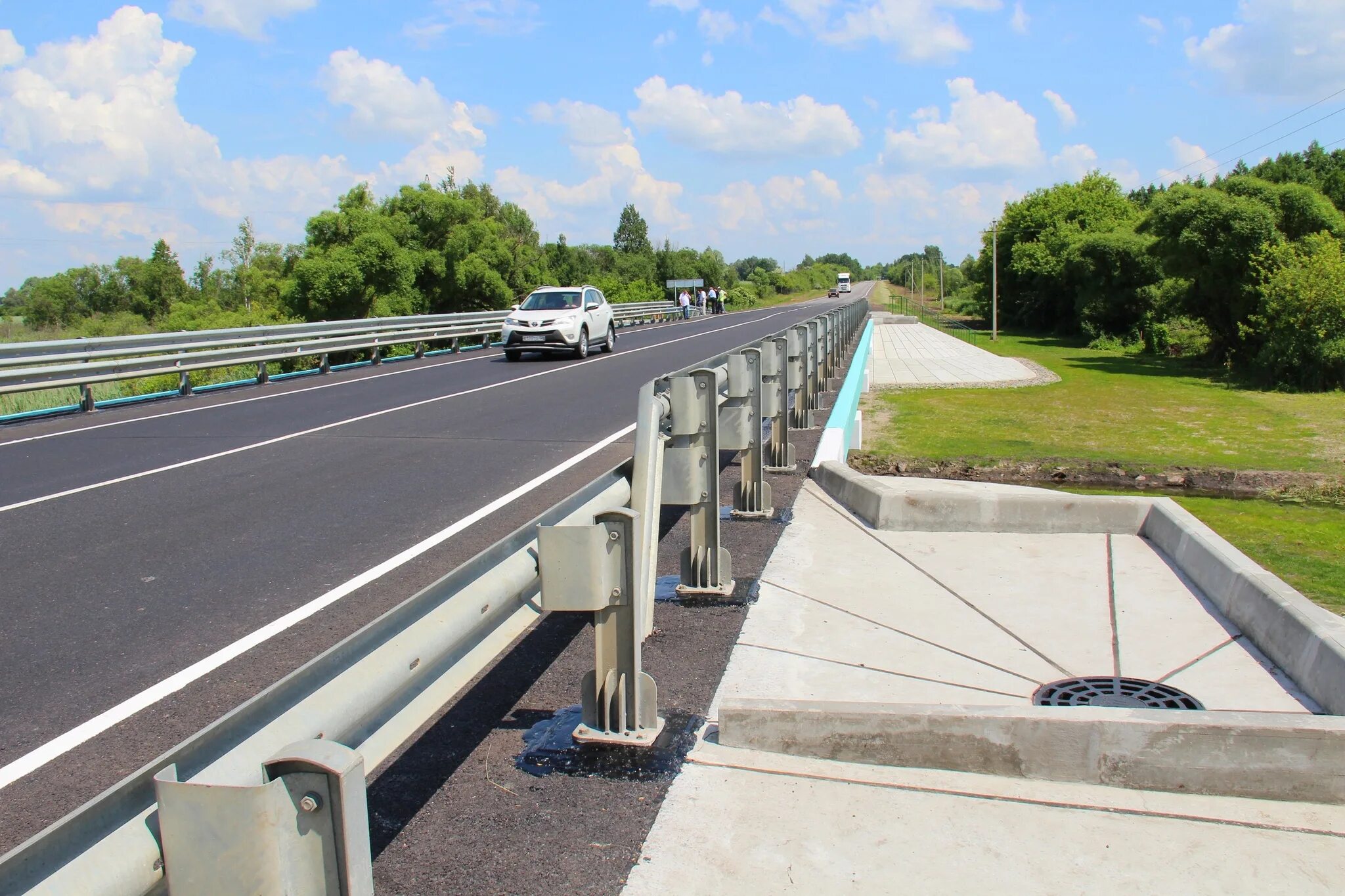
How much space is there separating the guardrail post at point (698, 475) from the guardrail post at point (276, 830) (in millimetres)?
3648

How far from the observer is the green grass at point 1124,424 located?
575 inches

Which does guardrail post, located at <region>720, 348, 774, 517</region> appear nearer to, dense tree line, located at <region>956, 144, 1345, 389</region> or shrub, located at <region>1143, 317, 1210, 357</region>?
dense tree line, located at <region>956, 144, 1345, 389</region>

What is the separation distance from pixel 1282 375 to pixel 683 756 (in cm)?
2614

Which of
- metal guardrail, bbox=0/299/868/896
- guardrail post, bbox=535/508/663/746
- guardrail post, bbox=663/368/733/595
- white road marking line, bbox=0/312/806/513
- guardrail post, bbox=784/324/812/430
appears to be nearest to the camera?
metal guardrail, bbox=0/299/868/896

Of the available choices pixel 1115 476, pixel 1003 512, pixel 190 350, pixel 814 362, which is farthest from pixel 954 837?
pixel 190 350

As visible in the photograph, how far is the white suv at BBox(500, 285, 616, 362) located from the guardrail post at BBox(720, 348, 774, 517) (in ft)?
56.0

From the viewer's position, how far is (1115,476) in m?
13.7

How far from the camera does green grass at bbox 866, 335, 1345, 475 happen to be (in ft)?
47.9

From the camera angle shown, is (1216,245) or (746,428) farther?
(1216,245)

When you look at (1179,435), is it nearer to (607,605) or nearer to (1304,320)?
(1304,320)

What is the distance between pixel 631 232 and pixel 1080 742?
141437 mm

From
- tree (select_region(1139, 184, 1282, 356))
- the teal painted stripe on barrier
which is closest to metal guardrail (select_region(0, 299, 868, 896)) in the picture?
the teal painted stripe on barrier

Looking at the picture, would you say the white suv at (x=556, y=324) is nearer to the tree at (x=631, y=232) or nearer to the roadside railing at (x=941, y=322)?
the roadside railing at (x=941, y=322)

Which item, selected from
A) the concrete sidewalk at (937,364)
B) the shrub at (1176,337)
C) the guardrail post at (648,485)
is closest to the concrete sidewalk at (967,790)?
the guardrail post at (648,485)
